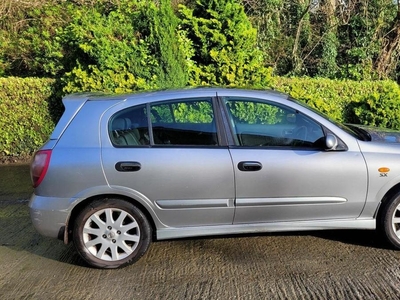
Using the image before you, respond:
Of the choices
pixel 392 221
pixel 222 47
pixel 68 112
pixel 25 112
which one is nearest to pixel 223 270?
pixel 392 221

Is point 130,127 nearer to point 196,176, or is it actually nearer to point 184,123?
point 184,123

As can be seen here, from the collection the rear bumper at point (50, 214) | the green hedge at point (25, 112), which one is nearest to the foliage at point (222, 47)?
the green hedge at point (25, 112)

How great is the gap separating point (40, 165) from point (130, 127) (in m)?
0.85

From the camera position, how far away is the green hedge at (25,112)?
7.52 meters

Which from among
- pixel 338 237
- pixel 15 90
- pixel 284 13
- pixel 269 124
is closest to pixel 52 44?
pixel 15 90

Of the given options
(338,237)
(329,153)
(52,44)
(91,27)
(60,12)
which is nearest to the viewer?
(329,153)

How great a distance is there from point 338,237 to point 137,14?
5645 mm

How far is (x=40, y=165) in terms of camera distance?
3.50 m

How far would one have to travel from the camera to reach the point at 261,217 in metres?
3.60

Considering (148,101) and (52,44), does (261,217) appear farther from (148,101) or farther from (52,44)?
(52,44)

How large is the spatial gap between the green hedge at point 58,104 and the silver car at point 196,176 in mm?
4019

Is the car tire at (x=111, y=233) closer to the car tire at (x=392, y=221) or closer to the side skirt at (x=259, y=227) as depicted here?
the side skirt at (x=259, y=227)

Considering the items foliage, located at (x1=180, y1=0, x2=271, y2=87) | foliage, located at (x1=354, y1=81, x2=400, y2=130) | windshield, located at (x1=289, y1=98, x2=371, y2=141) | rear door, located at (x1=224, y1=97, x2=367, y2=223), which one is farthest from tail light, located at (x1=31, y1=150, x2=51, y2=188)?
foliage, located at (x1=354, y1=81, x2=400, y2=130)

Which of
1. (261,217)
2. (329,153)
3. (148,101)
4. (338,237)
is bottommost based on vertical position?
(338,237)
